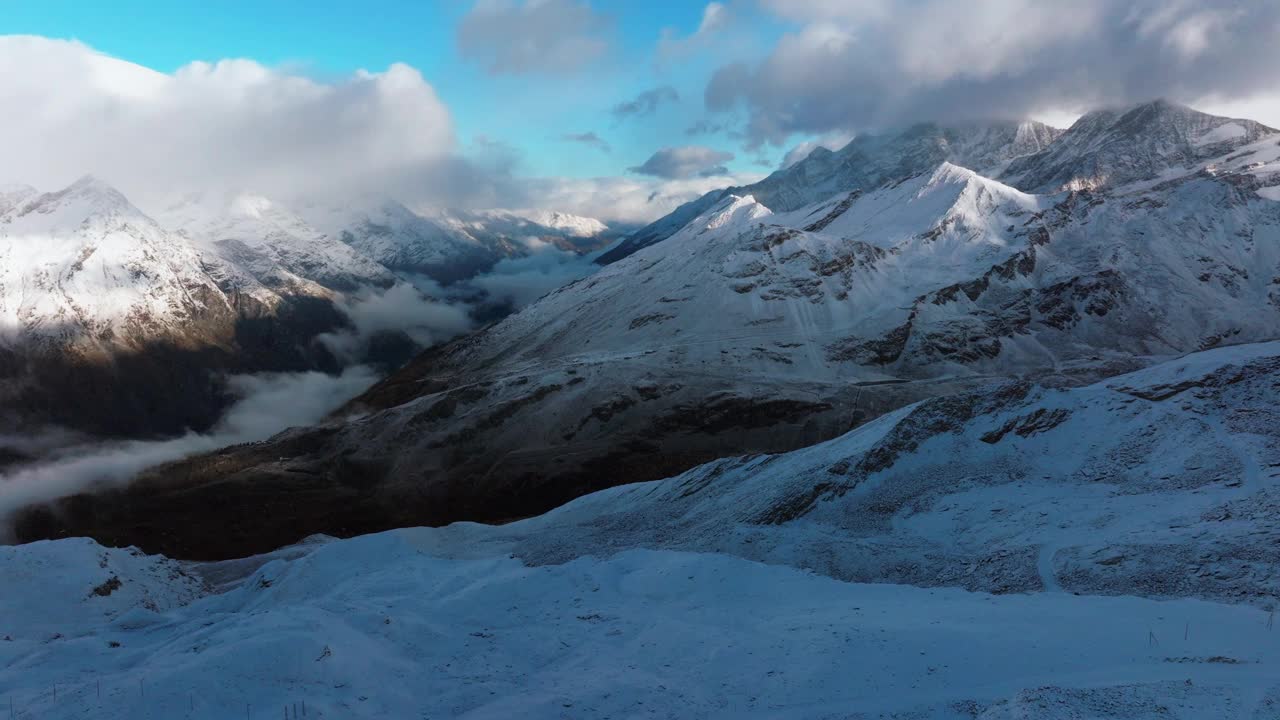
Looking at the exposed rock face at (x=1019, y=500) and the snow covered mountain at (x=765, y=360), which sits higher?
the snow covered mountain at (x=765, y=360)

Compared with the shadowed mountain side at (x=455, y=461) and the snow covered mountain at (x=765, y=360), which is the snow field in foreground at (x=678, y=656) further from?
the shadowed mountain side at (x=455, y=461)

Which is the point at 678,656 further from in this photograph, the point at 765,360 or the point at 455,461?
the point at 765,360

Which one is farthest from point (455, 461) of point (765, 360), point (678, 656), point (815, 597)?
point (678, 656)

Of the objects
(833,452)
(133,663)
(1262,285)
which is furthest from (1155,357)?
(133,663)

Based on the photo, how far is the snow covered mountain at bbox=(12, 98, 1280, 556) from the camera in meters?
119

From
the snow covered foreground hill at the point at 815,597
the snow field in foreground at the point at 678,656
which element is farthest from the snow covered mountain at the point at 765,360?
the snow field in foreground at the point at 678,656

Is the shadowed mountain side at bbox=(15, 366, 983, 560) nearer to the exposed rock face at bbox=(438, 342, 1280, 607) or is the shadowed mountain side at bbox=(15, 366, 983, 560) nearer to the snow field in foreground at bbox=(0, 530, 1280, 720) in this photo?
the exposed rock face at bbox=(438, 342, 1280, 607)

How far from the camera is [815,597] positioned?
90.1ft

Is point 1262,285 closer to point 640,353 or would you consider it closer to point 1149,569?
point 640,353

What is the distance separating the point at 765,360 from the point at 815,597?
434 feet

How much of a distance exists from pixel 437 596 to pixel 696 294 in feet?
547

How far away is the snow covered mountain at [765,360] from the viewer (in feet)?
389

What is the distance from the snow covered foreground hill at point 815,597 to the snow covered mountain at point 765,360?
63046mm

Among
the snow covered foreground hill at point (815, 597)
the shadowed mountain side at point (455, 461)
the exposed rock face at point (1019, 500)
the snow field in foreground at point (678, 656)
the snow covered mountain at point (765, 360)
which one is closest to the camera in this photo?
the snow field in foreground at point (678, 656)
